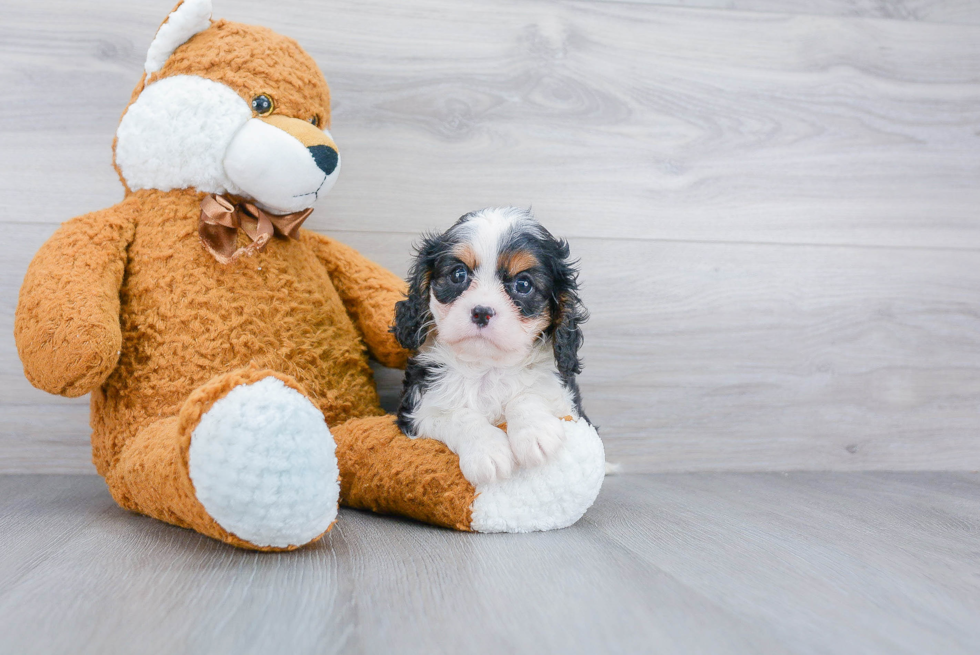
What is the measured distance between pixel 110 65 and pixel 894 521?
6.74 feet

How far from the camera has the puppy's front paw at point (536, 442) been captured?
4.10 feet

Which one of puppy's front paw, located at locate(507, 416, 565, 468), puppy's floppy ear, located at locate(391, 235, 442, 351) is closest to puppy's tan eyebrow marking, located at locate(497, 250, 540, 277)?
puppy's floppy ear, located at locate(391, 235, 442, 351)

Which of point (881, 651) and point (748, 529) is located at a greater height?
point (881, 651)

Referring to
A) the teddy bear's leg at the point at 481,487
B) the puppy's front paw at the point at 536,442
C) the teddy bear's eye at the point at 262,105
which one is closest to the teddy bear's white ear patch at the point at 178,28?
the teddy bear's eye at the point at 262,105

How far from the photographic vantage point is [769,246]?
198 centimetres

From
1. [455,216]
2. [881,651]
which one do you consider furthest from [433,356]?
[881,651]

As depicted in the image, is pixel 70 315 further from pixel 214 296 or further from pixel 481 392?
pixel 481 392

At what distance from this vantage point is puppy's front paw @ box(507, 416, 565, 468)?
1251 millimetres

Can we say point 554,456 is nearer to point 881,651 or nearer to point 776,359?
point 881,651

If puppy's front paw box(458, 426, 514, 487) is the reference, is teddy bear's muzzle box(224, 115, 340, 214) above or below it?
above

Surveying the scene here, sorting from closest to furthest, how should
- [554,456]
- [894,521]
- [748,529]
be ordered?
[554,456], [748,529], [894,521]

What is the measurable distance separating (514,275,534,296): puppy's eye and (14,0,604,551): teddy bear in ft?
0.89

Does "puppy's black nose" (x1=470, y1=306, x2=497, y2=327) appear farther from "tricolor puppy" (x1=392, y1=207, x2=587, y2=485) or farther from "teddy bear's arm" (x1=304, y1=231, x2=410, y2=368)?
"teddy bear's arm" (x1=304, y1=231, x2=410, y2=368)

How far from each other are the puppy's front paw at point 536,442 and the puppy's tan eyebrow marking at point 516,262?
283 millimetres
